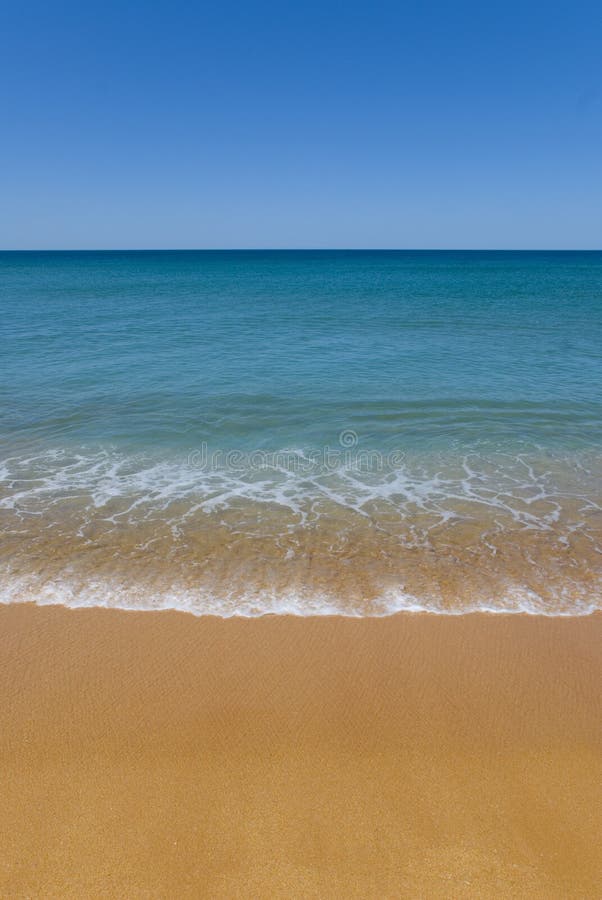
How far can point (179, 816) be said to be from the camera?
4492mm

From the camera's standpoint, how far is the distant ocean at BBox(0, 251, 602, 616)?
802cm

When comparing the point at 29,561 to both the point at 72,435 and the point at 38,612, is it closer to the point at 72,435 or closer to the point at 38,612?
the point at 38,612

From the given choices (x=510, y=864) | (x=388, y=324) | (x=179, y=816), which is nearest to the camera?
(x=510, y=864)

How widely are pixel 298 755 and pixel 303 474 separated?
296 inches

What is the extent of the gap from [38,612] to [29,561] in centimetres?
157

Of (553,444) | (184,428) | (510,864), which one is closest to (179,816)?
(510,864)

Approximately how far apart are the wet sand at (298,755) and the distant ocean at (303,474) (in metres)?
0.82

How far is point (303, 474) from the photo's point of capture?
12.2 metres

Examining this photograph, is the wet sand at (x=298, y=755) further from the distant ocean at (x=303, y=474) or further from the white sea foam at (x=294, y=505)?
the distant ocean at (x=303, y=474)

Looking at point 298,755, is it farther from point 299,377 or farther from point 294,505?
point 299,377

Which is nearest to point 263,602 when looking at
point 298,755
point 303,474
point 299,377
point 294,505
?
point 298,755

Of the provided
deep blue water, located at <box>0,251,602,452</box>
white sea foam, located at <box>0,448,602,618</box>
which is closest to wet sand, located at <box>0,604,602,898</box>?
white sea foam, located at <box>0,448,602,618</box>

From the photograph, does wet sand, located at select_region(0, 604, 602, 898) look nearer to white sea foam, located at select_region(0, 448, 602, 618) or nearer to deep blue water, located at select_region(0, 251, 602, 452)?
white sea foam, located at select_region(0, 448, 602, 618)

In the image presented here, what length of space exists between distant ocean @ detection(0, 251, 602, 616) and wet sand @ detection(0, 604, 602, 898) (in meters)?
0.82
